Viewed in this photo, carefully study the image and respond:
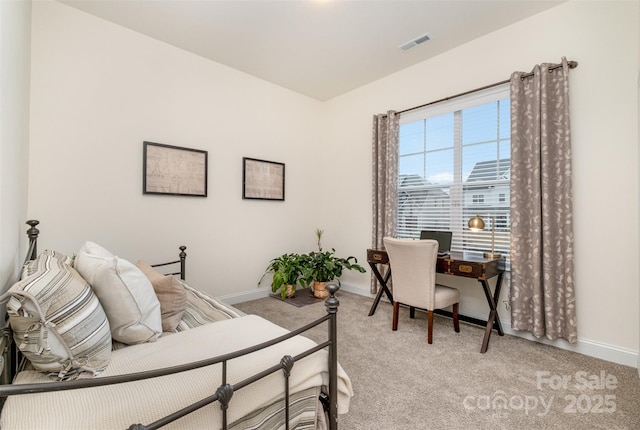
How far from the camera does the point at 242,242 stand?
3645mm

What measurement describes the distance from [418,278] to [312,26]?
255 cm

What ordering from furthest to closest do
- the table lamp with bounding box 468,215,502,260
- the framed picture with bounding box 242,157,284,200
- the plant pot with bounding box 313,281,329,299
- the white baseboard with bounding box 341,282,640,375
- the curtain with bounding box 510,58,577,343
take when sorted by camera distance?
the plant pot with bounding box 313,281,329,299 < the framed picture with bounding box 242,157,284,200 < the table lamp with bounding box 468,215,502,260 < the curtain with bounding box 510,58,577,343 < the white baseboard with bounding box 341,282,640,375

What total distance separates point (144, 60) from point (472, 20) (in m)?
3.18

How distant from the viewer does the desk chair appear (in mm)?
2492

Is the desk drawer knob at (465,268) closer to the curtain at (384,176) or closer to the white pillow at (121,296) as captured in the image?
the curtain at (384,176)

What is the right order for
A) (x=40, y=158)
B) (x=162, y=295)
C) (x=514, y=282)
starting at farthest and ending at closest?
1. (x=514, y=282)
2. (x=40, y=158)
3. (x=162, y=295)

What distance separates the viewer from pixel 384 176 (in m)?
3.63

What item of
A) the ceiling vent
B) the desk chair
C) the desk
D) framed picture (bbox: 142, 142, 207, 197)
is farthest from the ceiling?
the desk

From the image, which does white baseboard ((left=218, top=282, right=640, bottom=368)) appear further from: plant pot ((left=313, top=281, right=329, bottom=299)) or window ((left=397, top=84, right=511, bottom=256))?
plant pot ((left=313, top=281, right=329, bottom=299))

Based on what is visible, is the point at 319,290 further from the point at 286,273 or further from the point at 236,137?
the point at 236,137

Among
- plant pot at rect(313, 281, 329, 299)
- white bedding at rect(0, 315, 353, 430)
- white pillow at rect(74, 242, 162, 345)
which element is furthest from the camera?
plant pot at rect(313, 281, 329, 299)

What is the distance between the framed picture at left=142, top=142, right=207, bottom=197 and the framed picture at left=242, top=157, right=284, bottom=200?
0.52m

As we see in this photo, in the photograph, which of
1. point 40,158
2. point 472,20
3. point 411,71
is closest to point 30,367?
point 40,158

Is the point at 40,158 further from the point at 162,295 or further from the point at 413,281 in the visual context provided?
the point at 413,281
